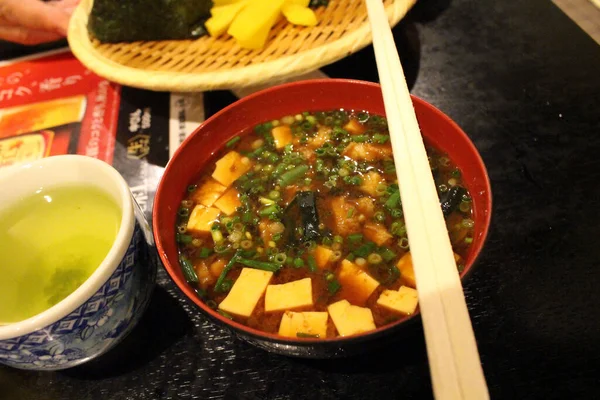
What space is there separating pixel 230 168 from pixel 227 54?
0.77 m

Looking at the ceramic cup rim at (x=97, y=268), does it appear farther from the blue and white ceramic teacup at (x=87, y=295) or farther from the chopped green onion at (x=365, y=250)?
the chopped green onion at (x=365, y=250)

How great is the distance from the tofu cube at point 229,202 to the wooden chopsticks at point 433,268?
556 mm

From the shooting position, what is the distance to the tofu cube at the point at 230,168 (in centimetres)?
154

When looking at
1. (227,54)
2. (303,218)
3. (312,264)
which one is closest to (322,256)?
(312,264)

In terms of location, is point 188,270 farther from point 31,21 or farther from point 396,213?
point 31,21

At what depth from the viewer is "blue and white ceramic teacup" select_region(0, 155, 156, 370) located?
1040 millimetres

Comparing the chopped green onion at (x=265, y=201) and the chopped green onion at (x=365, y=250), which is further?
the chopped green onion at (x=265, y=201)

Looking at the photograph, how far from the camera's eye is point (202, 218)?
4.68ft

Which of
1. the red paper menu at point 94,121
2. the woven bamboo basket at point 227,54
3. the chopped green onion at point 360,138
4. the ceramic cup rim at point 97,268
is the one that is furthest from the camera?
the red paper menu at point 94,121

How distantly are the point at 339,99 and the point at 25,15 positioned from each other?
1886 mm

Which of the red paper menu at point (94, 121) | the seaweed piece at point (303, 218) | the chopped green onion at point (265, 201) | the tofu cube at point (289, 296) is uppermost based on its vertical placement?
the seaweed piece at point (303, 218)

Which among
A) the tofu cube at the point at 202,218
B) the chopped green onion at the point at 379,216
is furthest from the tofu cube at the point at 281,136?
the chopped green onion at the point at 379,216

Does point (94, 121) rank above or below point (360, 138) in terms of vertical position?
below

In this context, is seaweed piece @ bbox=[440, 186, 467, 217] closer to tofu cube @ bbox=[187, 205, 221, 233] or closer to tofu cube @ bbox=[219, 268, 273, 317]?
tofu cube @ bbox=[219, 268, 273, 317]
